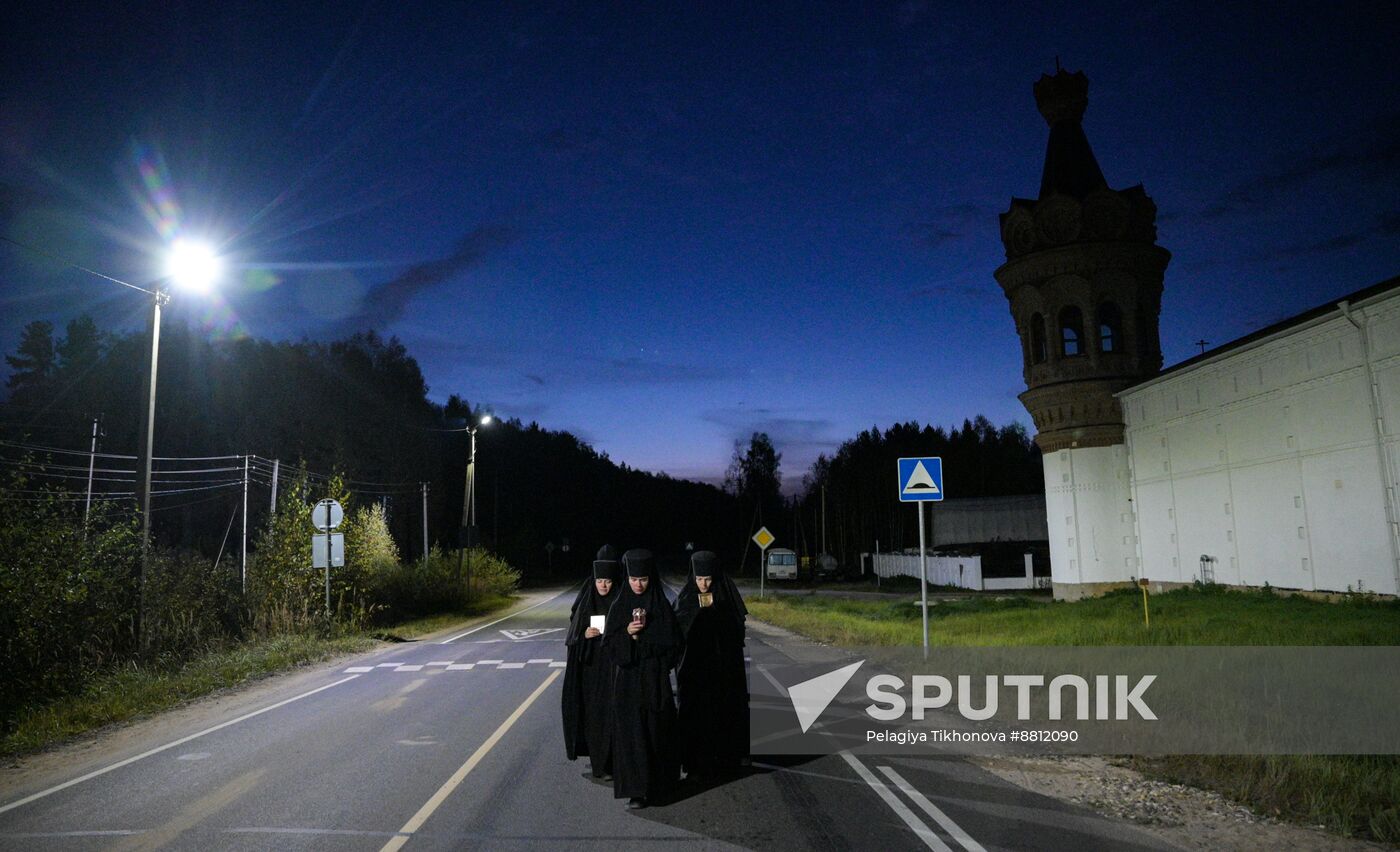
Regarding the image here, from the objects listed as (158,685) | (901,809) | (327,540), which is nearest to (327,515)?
(327,540)

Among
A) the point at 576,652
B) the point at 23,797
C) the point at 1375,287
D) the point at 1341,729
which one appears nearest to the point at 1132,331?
the point at 1375,287

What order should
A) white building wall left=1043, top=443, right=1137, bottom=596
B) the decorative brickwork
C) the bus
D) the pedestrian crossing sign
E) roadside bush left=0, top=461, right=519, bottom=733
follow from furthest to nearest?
the bus < the decorative brickwork < white building wall left=1043, top=443, right=1137, bottom=596 < the pedestrian crossing sign < roadside bush left=0, top=461, right=519, bottom=733

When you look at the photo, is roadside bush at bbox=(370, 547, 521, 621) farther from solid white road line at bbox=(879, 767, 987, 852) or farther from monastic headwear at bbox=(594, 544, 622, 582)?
solid white road line at bbox=(879, 767, 987, 852)

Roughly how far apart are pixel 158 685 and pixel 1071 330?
95.9 ft

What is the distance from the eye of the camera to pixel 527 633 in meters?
23.8

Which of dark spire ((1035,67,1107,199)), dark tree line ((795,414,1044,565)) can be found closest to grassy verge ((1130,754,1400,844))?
dark spire ((1035,67,1107,199))

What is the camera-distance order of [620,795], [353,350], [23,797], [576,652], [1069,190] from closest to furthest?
[620,795]
[23,797]
[576,652]
[1069,190]
[353,350]

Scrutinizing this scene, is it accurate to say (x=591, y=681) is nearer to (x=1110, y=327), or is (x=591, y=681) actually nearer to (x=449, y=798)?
(x=449, y=798)

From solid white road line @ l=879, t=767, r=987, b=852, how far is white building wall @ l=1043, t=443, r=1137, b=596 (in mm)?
23835

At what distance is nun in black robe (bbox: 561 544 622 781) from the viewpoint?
7.39m

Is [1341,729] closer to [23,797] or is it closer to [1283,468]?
[23,797]

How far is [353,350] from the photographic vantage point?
6500 centimetres

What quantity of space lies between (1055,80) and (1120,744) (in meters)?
30.9

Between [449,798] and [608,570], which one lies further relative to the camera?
[608,570]
